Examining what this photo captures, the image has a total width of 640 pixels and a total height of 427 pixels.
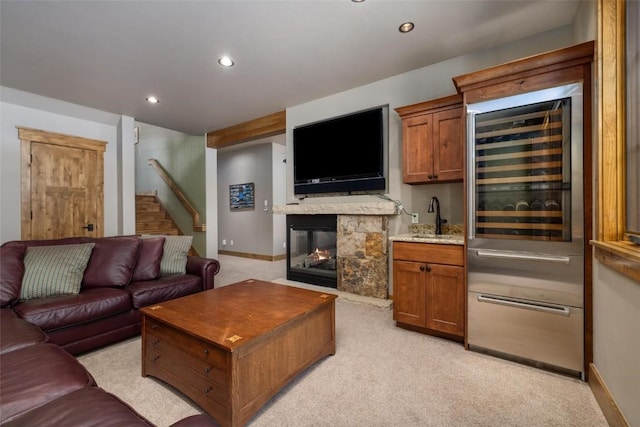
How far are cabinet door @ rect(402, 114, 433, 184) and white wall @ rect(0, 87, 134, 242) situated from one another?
4.38 m

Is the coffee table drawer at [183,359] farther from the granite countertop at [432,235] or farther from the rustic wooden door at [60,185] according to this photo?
the rustic wooden door at [60,185]

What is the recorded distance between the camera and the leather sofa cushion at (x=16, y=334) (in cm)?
144

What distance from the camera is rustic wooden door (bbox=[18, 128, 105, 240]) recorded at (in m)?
4.09

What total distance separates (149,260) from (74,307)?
81 centimetres

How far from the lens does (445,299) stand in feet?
7.95

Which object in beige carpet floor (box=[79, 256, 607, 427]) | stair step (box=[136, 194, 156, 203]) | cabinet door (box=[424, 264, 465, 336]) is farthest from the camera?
stair step (box=[136, 194, 156, 203])

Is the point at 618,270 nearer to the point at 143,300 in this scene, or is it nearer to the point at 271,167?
the point at 143,300

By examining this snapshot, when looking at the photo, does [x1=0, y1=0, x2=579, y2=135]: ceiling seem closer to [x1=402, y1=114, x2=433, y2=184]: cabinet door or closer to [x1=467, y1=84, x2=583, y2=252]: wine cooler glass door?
[x1=402, y1=114, x2=433, y2=184]: cabinet door

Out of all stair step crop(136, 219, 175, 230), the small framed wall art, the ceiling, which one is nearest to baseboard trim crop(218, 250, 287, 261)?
the small framed wall art

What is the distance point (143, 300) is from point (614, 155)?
3.48m

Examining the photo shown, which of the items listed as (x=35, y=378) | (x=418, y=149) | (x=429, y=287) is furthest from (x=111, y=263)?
(x=418, y=149)

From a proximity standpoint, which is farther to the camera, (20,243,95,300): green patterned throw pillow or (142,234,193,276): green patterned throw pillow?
(142,234,193,276): green patterned throw pillow

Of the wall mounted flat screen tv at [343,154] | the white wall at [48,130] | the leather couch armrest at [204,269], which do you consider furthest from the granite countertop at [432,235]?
the white wall at [48,130]

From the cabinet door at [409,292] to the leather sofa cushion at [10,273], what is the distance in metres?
3.04
